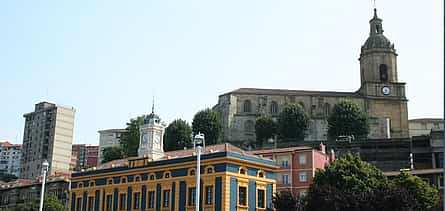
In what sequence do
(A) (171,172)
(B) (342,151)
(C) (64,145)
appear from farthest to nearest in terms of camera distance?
(C) (64,145) → (B) (342,151) → (A) (171,172)

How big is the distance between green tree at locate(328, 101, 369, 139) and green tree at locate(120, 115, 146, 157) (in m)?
32.2

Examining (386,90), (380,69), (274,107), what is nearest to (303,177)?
(274,107)

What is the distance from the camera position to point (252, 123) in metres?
121

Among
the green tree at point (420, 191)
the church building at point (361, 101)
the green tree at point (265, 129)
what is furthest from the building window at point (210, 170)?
the church building at point (361, 101)

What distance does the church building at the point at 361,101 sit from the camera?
118812mm

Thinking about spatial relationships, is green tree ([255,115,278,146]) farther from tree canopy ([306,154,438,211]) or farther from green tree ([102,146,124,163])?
tree canopy ([306,154,438,211])

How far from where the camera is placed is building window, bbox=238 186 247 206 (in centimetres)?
5222

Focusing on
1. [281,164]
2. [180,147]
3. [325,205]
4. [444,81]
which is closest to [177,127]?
[180,147]

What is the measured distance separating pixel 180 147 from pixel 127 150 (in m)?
8.78

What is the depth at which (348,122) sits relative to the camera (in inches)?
3964

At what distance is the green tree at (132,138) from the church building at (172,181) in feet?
105

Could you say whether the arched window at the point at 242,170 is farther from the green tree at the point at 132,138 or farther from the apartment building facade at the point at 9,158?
the apartment building facade at the point at 9,158

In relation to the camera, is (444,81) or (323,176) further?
(323,176)

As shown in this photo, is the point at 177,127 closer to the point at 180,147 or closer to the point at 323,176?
the point at 180,147
